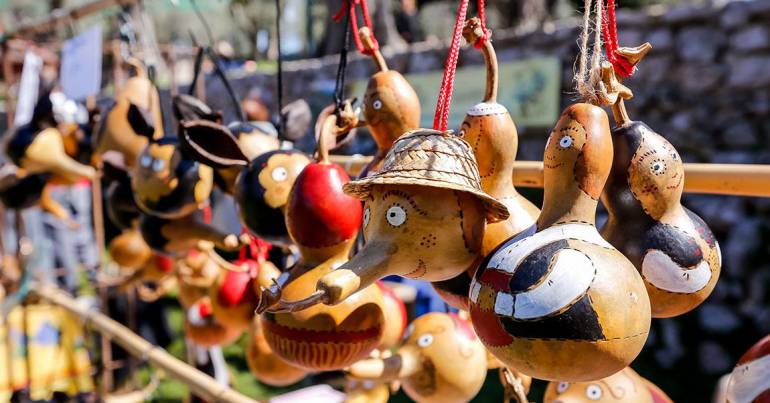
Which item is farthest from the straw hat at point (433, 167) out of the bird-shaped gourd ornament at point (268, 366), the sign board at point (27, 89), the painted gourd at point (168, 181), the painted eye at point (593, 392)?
the sign board at point (27, 89)

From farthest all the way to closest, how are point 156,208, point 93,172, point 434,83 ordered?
1. point 434,83
2. point 93,172
3. point 156,208

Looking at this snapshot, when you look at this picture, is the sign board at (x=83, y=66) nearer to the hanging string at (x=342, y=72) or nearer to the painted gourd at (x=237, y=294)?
the painted gourd at (x=237, y=294)

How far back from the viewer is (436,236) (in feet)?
1.69

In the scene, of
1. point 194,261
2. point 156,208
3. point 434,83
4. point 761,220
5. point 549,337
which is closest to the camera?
point 549,337

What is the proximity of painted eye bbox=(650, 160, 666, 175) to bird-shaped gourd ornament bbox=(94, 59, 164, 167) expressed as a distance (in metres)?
0.86

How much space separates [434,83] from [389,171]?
8.87ft

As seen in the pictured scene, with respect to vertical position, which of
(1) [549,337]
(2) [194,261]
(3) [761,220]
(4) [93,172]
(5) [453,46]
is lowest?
(3) [761,220]

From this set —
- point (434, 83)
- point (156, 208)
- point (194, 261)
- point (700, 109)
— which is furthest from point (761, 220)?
point (156, 208)

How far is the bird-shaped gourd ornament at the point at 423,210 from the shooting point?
50 centimetres

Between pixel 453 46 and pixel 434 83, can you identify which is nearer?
pixel 453 46

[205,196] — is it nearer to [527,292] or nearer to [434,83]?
[527,292]

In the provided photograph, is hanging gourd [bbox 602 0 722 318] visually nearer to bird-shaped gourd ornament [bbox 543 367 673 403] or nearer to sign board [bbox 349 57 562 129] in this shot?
bird-shaped gourd ornament [bbox 543 367 673 403]

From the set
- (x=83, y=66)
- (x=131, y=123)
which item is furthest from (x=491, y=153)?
(x=83, y=66)

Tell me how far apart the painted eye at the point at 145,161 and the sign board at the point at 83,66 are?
0.55 metres
